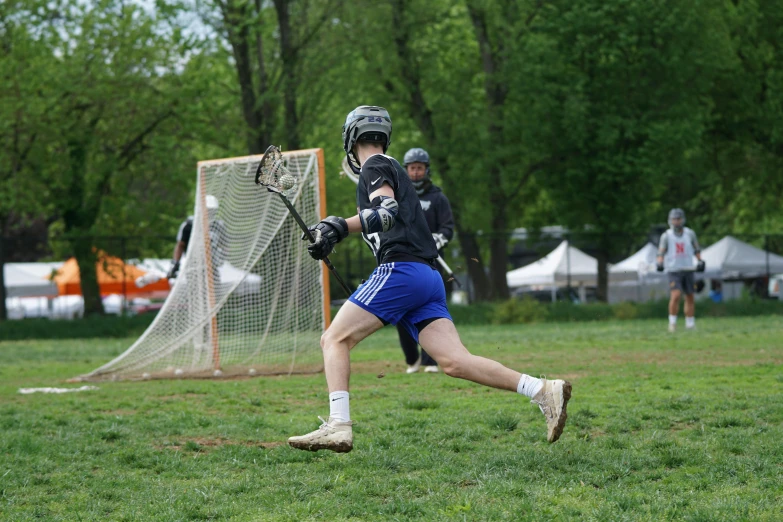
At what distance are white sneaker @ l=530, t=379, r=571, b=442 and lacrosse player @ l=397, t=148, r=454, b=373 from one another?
4.92m

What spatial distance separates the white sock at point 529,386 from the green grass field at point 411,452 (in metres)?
0.36

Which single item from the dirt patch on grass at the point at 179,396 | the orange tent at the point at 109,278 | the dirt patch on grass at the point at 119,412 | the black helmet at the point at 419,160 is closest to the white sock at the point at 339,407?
the dirt patch on grass at the point at 119,412

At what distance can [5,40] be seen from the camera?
27.0 meters

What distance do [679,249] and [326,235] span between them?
43.0 ft

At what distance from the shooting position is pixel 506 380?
226 inches

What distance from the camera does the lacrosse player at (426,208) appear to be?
10.7 m

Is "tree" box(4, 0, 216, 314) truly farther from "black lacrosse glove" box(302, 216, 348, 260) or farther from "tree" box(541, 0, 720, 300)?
"black lacrosse glove" box(302, 216, 348, 260)

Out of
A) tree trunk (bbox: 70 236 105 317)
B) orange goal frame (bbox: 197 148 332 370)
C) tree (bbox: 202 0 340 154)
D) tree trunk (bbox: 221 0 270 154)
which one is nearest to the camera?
orange goal frame (bbox: 197 148 332 370)

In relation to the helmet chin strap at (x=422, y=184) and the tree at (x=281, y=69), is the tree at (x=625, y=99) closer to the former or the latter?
the tree at (x=281, y=69)

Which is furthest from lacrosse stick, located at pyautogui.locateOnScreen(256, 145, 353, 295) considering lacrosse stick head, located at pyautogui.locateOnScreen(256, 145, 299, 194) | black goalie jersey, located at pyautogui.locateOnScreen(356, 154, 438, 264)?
black goalie jersey, located at pyautogui.locateOnScreen(356, 154, 438, 264)

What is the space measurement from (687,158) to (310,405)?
2339cm

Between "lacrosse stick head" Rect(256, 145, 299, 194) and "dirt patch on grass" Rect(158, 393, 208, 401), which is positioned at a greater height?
"lacrosse stick head" Rect(256, 145, 299, 194)

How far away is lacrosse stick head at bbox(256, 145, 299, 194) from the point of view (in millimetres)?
6500

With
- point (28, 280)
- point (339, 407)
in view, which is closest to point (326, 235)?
point (339, 407)
